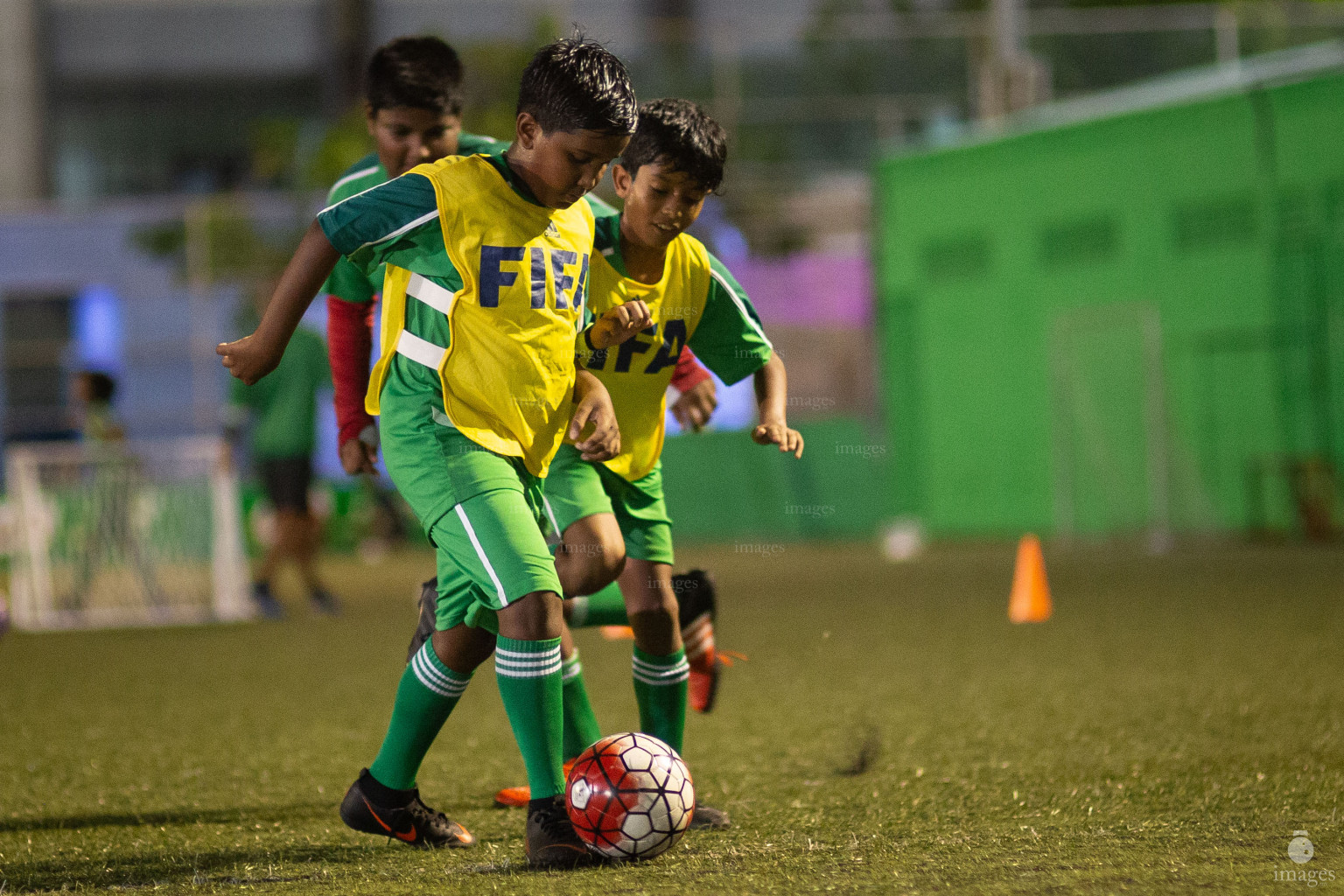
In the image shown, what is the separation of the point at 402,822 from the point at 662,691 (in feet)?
2.42

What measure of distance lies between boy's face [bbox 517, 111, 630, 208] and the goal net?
7.89 m

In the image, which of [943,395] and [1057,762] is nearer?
[1057,762]

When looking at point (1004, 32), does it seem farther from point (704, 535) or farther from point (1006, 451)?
point (704, 535)

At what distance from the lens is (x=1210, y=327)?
1634 centimetres

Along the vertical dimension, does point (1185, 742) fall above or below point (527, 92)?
below

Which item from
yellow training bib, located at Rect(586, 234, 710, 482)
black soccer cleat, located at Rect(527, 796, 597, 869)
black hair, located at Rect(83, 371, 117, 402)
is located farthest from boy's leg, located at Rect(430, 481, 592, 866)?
black hair, located at Rect(83, 371, 117, 402)

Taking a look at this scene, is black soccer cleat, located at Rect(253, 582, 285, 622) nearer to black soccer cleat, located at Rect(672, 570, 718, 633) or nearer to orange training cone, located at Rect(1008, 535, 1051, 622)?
orange training cone, located at Rect(1008, 535, 1051, 622)

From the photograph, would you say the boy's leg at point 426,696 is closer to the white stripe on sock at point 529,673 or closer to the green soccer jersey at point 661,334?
the white stripe on sock at point 529,673

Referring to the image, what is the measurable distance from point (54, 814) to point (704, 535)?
1460 centimetres

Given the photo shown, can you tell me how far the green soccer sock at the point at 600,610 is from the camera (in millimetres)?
4387

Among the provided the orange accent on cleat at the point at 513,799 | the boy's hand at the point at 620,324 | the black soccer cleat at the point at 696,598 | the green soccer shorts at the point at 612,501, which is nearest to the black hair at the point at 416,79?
the boy's hand at the point at 620,324

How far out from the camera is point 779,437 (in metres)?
3.82

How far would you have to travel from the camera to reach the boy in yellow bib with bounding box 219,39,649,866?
341 cm

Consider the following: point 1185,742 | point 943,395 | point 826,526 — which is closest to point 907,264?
point 943,395
